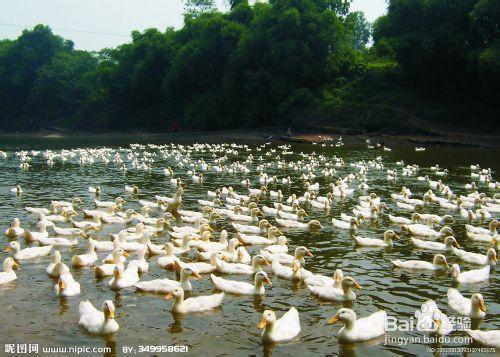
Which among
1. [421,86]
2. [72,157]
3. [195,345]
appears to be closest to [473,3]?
[421,86]

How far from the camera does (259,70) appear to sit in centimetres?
6881

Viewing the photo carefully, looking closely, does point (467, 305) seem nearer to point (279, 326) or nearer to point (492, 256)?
point (492, 256)

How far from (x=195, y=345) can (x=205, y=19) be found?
255ft

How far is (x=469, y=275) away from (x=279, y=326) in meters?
4.98

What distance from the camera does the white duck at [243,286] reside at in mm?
11000

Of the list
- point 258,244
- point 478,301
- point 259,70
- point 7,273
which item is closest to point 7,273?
point 7,273

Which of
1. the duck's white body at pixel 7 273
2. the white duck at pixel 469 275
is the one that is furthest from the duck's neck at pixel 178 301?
the white duck at pixel 469 275

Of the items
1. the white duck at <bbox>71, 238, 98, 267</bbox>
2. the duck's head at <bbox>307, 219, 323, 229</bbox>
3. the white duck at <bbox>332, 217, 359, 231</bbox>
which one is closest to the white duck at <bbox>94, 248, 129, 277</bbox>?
the white duck at <bbox>71, 238, 98, 267</bbox>

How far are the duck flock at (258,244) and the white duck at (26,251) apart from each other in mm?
27

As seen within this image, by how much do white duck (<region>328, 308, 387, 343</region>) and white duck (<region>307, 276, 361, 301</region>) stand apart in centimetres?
128

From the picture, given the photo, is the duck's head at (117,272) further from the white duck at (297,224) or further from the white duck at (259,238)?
the white duck at (297,224)

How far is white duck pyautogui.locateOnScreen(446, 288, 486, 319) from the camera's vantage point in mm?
9953

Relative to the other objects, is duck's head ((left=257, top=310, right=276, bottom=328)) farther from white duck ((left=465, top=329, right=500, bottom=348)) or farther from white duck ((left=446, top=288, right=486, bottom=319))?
white duck ((left=446, top=288, right=486, bottom=319))

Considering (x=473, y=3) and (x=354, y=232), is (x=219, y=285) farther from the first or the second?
(x=473, y=3)
